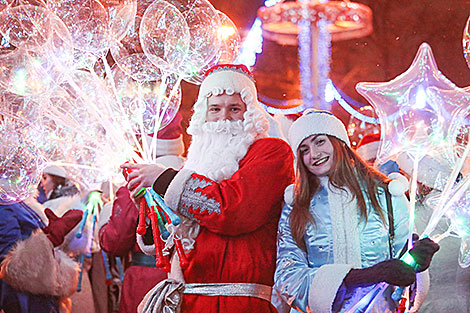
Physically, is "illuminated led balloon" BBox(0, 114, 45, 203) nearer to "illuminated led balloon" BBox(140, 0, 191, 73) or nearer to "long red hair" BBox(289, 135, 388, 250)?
"illuminated led balloon" BBox(140, 0, 191, 73)

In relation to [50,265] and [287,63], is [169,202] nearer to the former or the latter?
[50,265]

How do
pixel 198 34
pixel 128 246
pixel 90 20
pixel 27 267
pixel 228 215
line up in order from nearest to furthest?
1. pixel 228 215
2. pixel 90 20
3. pixel 198 34
4. pixel 27 267
5. pixel 128 246

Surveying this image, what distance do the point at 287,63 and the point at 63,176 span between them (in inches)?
96.6

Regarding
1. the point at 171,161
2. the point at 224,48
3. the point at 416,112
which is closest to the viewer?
the point at 416,112

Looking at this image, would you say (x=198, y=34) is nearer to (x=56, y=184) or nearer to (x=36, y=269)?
(x=36, y=269)

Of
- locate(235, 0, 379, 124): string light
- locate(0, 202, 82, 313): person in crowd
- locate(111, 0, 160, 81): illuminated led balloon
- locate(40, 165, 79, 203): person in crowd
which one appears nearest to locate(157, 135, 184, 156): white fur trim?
locate(0, 202, 82, 313): person in crowd

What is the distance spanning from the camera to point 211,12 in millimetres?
2904

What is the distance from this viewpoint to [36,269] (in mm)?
3701

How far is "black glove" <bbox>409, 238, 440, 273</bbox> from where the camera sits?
6.86 ft

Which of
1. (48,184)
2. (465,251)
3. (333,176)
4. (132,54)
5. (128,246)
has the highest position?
(132,54)

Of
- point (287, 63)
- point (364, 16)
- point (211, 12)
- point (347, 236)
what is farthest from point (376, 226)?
point (287, 63)

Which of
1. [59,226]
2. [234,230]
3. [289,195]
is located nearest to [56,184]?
[59,226]

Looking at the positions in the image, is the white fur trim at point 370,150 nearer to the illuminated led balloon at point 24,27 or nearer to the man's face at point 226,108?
the man's face at point 226,108

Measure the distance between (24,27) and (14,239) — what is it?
4.66ft
